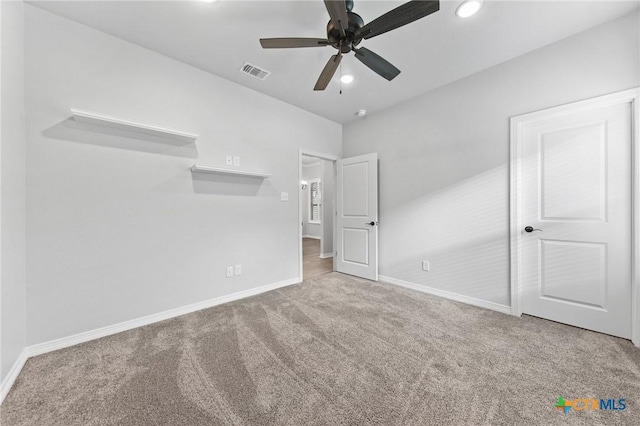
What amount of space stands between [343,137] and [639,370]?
13.4 ft

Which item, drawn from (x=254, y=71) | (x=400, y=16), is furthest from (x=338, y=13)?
(x=254, y=71)

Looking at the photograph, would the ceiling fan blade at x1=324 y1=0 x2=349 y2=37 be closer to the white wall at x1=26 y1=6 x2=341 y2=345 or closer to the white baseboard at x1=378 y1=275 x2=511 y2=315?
the white wall at x1=26 y1=6 x2=341 y2=345

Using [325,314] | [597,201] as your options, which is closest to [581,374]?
[597,201]

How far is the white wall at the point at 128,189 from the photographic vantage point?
1.89 meters

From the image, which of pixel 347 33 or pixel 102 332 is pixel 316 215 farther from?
pixel 347 33

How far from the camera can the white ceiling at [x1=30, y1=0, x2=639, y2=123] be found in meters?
1.86

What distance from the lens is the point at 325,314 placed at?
8.32 feet

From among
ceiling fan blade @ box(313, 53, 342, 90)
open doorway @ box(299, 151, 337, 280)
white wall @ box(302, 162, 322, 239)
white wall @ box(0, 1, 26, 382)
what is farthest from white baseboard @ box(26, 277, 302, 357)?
white wall @ box(302, 162, 322, 239)

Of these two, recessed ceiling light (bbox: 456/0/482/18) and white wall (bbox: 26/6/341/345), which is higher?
recessed ceiling light (bbox: 456/0/482/18)

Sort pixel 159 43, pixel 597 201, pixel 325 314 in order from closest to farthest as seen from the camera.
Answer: pixel 597 201 → pixel 159 43 → pixel 325 314

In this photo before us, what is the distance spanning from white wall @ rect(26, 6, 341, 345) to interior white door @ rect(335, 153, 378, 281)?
1.41 metres

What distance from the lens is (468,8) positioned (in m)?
1.83

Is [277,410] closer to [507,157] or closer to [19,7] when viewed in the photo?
[507,157]

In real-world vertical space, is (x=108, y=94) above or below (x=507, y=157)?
above
